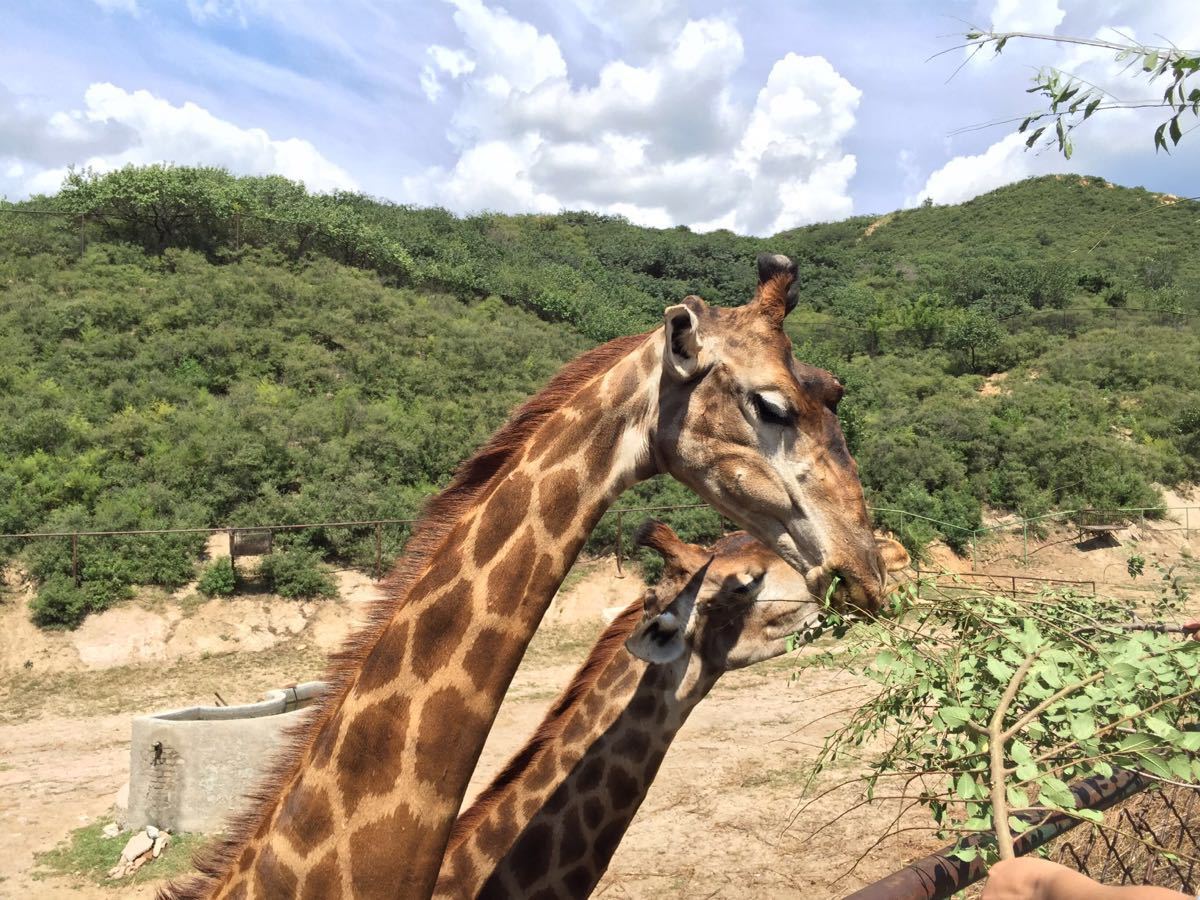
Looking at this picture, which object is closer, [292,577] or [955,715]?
[955,715]

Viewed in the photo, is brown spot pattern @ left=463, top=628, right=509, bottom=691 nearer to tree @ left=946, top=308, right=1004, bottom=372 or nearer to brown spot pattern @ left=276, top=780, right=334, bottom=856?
brown spot pattern @ left=276, top=780, right=334, bottom=856

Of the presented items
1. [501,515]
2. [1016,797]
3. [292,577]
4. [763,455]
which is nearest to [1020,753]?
[1016,797]

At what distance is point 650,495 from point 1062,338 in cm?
2555

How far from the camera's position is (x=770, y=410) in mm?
2656

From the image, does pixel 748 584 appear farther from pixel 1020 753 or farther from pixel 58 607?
pixel 58 607

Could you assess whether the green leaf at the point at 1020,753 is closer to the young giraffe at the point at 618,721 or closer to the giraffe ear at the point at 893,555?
the young giraffe at the point at 618,721

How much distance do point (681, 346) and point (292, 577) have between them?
45.2 feet

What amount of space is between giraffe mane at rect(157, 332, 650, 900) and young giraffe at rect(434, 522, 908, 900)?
3.32 ft

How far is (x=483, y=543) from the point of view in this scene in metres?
2.54

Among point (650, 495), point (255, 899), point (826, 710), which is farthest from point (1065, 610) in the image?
point (650, 495)

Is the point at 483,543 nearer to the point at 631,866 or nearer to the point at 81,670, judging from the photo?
the point at 631,866

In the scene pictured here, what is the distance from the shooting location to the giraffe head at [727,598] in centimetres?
430

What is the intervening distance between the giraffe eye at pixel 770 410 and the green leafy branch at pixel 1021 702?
750 millimetres

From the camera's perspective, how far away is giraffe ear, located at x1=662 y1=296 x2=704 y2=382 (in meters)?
2.62
